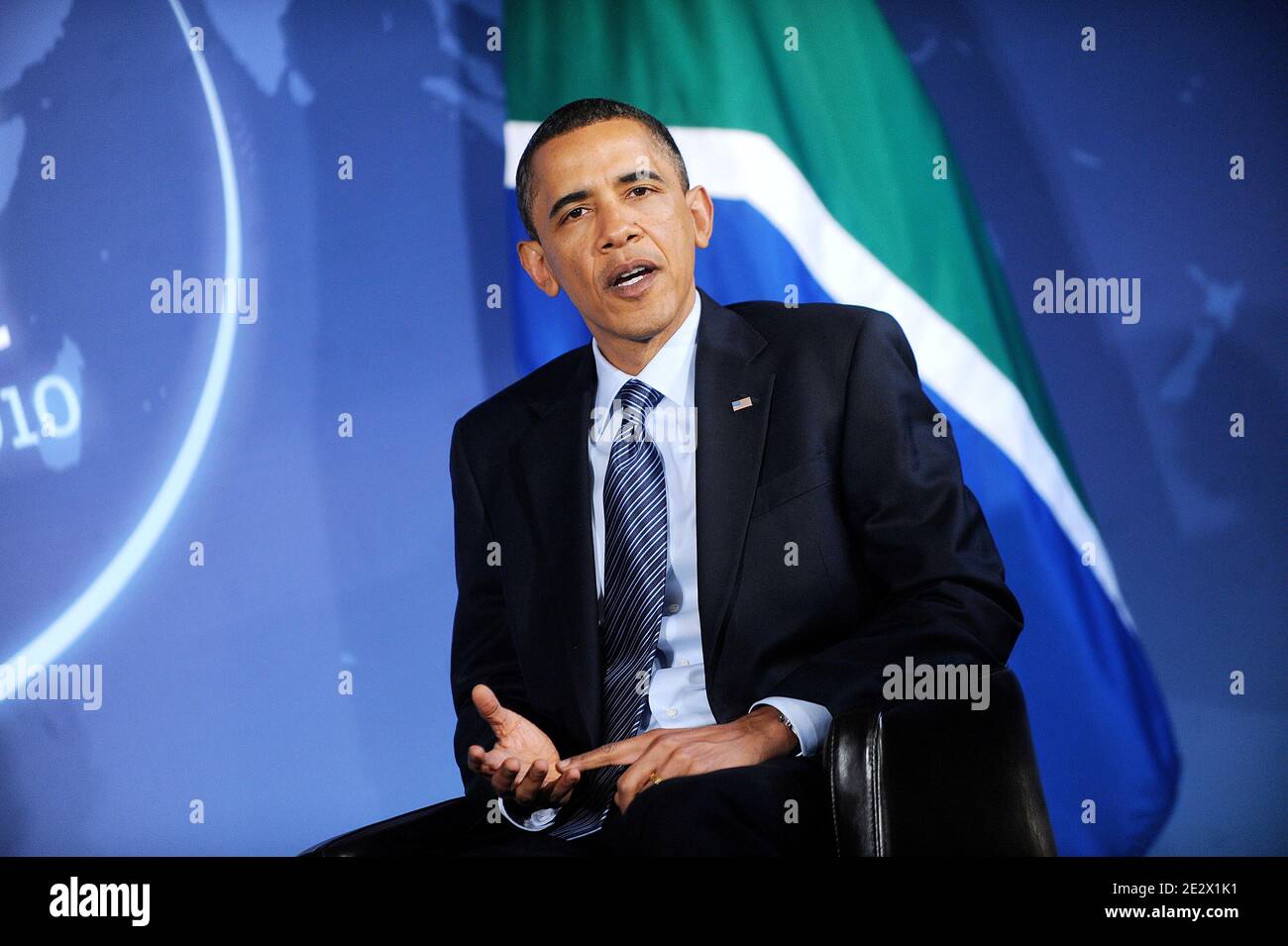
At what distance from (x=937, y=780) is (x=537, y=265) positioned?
151 cm

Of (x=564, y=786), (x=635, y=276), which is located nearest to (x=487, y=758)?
(x=564, y=786)

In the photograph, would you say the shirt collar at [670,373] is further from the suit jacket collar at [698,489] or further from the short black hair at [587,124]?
the short black hair at [587,124]

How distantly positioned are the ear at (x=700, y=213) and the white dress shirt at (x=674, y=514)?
184 millimetres

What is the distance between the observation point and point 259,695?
2.87 m

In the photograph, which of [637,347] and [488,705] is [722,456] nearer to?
[637,347]

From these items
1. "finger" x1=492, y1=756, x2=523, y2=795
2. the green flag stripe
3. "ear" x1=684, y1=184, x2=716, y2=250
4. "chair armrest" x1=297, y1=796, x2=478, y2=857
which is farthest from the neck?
"chair armrest" x1=297, y1=796, x2=478, y2=857

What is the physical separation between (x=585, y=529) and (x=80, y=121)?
1.79 meters

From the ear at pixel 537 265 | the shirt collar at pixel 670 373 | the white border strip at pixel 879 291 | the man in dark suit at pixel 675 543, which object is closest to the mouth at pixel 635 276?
the man in dark suit at pixel 675 543

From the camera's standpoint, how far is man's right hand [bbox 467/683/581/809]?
2.25 metres

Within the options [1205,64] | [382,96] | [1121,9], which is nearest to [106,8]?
[382,96]

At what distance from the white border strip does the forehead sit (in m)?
0.29

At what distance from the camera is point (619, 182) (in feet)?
8.36

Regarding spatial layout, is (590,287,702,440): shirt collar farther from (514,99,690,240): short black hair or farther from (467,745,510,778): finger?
(467,745,510,778): finger

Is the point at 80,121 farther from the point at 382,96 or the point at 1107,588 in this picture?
the point at 1107,588
